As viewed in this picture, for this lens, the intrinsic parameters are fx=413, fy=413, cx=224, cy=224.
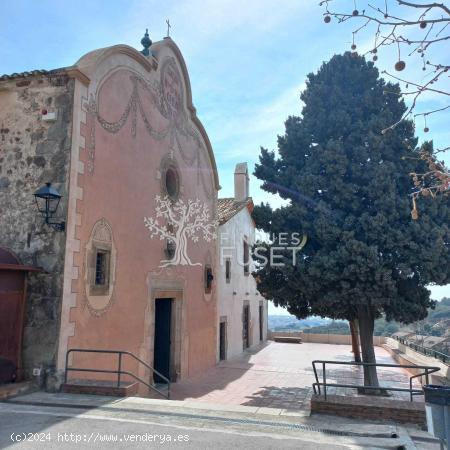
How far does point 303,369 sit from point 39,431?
502 inches

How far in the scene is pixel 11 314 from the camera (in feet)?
24.6

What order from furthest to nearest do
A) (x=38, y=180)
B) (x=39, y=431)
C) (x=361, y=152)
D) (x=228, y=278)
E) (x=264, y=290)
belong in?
(x=228, y=278), (x=264, y=290), (x=361, y=152), (x=38, y=180), (x=39, y=431)

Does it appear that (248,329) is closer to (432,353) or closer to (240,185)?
(240,185)

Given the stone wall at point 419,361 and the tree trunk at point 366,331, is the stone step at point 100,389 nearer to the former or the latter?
the tree trunk at point 366,331

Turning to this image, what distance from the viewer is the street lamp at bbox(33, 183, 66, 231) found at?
25.2ft

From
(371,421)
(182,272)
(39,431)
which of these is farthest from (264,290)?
(39,431)

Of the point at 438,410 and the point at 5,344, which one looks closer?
the point at 438,410

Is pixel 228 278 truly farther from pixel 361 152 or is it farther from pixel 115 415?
pixel 115 415

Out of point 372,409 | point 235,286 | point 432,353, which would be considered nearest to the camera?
point 372,409

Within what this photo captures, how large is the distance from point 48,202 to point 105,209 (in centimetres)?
159

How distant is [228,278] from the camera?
1944cm

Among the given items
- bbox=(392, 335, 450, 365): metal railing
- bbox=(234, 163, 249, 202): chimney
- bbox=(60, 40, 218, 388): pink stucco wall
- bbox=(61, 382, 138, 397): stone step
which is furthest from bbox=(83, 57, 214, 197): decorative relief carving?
bbox=(392, 335, 450, 365): metal railing

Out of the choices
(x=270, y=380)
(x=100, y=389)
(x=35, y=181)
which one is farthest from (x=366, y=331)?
(x=35, y=181)

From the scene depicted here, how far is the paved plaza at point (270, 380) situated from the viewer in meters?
11.0
